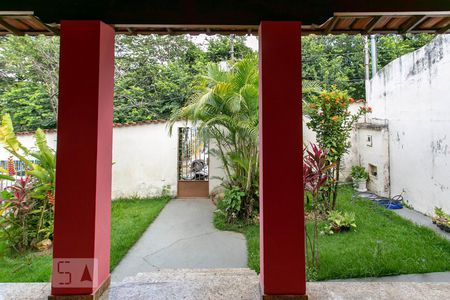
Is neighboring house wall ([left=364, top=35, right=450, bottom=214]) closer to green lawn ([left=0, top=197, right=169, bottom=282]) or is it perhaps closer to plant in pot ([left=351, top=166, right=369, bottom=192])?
plant in pot ([left=351, top=166, right=369, bottom=192])

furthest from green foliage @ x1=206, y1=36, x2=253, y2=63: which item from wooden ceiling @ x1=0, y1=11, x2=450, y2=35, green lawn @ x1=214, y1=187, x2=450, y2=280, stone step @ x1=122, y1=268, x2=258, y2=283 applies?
stone step @ x1=122, y1=268, x2=258, y2=283

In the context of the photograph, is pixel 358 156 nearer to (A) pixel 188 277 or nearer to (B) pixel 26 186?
(A) pixel 188 277

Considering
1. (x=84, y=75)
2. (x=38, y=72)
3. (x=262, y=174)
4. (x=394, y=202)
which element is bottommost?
(x=394, y=202)

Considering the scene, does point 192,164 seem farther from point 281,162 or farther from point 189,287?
point 281,162

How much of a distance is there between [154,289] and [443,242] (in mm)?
4343

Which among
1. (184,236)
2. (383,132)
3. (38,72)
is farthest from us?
(38,72)

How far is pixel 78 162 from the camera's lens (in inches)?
90.7

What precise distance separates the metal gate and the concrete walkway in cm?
176

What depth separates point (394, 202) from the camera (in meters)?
6.44

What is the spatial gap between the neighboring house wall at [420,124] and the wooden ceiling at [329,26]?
3.03 m

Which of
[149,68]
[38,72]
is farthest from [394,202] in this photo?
[38,72]

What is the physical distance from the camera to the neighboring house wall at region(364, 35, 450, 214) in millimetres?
5156

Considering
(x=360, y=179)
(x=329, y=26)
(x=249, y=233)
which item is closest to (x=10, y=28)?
(x=329, y=26)

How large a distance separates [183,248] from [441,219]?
183 inches
